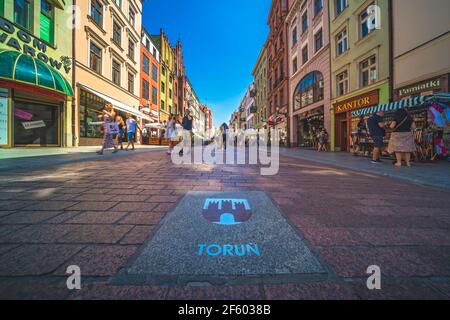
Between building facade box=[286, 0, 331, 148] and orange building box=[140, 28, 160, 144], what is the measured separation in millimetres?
15073

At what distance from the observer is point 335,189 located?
3629 millimetres

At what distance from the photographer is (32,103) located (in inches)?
438

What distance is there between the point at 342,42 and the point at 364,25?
1.96 metres

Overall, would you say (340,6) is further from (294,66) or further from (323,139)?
(323,139)

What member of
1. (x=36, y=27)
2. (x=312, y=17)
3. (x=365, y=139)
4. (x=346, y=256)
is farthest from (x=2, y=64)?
(x=312, y=17)

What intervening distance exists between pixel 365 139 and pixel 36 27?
17.7 meters

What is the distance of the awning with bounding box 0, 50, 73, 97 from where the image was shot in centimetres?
873

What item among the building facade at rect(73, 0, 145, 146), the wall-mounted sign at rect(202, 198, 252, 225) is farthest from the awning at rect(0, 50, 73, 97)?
the wall-mounted sign at rect(202, 198, 252, 225)

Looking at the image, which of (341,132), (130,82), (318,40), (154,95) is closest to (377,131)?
(341,132)

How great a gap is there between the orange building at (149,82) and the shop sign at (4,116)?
1270 centimetres

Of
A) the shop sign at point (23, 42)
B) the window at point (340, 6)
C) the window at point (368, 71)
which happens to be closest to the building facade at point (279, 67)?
the window at point (340, 6)

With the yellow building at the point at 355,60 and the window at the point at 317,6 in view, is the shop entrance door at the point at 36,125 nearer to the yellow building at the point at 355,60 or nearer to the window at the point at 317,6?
the yellow building at the point at 355,60
